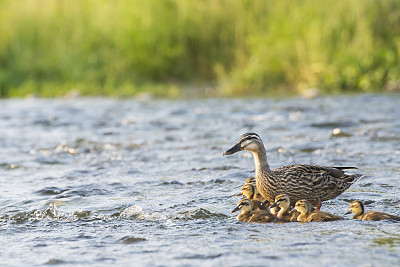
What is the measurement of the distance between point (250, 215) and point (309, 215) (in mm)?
497

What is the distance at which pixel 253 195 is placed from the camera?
6.60m

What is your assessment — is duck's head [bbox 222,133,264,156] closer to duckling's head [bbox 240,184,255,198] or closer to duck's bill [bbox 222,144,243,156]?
duck's bill [bbox 222,144,243,156]

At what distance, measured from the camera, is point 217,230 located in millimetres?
5410

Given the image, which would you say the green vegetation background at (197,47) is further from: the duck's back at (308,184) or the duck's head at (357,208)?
the duck's head at (357,208)

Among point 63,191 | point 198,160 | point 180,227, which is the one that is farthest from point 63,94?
point 180,227

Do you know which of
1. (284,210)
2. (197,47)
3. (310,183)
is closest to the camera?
(284,210)

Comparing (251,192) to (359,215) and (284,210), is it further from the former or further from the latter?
(359,215)

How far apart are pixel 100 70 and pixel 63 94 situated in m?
1.32

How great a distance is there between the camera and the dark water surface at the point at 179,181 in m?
4.79

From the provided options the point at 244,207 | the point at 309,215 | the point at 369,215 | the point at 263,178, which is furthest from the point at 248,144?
the point at 369,215

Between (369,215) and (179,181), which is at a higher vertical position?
(179,181)

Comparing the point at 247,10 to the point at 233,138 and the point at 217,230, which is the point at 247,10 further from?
the point at 217,230

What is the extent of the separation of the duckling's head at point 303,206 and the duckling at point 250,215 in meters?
0.23

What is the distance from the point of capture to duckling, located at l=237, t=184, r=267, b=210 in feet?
21.1
